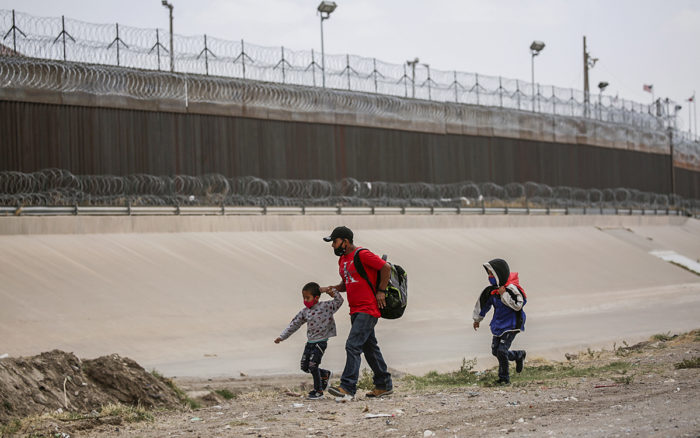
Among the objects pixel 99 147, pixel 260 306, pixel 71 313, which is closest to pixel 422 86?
pixel 99 147

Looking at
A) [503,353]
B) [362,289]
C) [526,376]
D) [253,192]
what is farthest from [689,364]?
[253,192]

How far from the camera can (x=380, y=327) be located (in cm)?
1661

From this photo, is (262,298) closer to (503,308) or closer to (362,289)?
(503,308)

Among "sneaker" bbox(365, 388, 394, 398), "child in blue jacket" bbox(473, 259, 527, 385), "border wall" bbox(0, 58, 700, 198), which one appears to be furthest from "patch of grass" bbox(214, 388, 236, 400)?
"border wall" bbox(0, 58, 700, 198)

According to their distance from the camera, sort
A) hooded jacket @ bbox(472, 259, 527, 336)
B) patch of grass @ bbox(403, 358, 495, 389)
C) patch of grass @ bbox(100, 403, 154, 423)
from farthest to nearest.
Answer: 1. patch of grass @ bbox(403, 358, 495, 389)
2. hooded jacket @ bbox(472, 259, 527, 336)
3. patch of grass @ bbox(100, 403, 154, 423)

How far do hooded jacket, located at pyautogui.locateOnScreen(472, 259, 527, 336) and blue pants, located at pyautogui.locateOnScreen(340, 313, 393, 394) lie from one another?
131 cm

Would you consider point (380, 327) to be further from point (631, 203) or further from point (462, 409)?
point (631, 203)

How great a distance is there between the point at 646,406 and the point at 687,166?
160 feet

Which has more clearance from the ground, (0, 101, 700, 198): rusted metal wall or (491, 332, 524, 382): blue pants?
(0, 101, 700, 198): rusted metal wall

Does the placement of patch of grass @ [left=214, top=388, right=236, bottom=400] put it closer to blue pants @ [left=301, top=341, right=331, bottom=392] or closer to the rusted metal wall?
blue pants @ [left=301, top=341, right=331, bottom=392]

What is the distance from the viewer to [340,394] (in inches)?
315

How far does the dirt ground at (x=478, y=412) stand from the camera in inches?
245

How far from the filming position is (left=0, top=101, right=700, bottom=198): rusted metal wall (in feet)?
76.7

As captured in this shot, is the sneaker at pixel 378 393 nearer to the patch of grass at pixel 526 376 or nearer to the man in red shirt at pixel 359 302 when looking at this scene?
the man in red shirt at pixel 359 302
